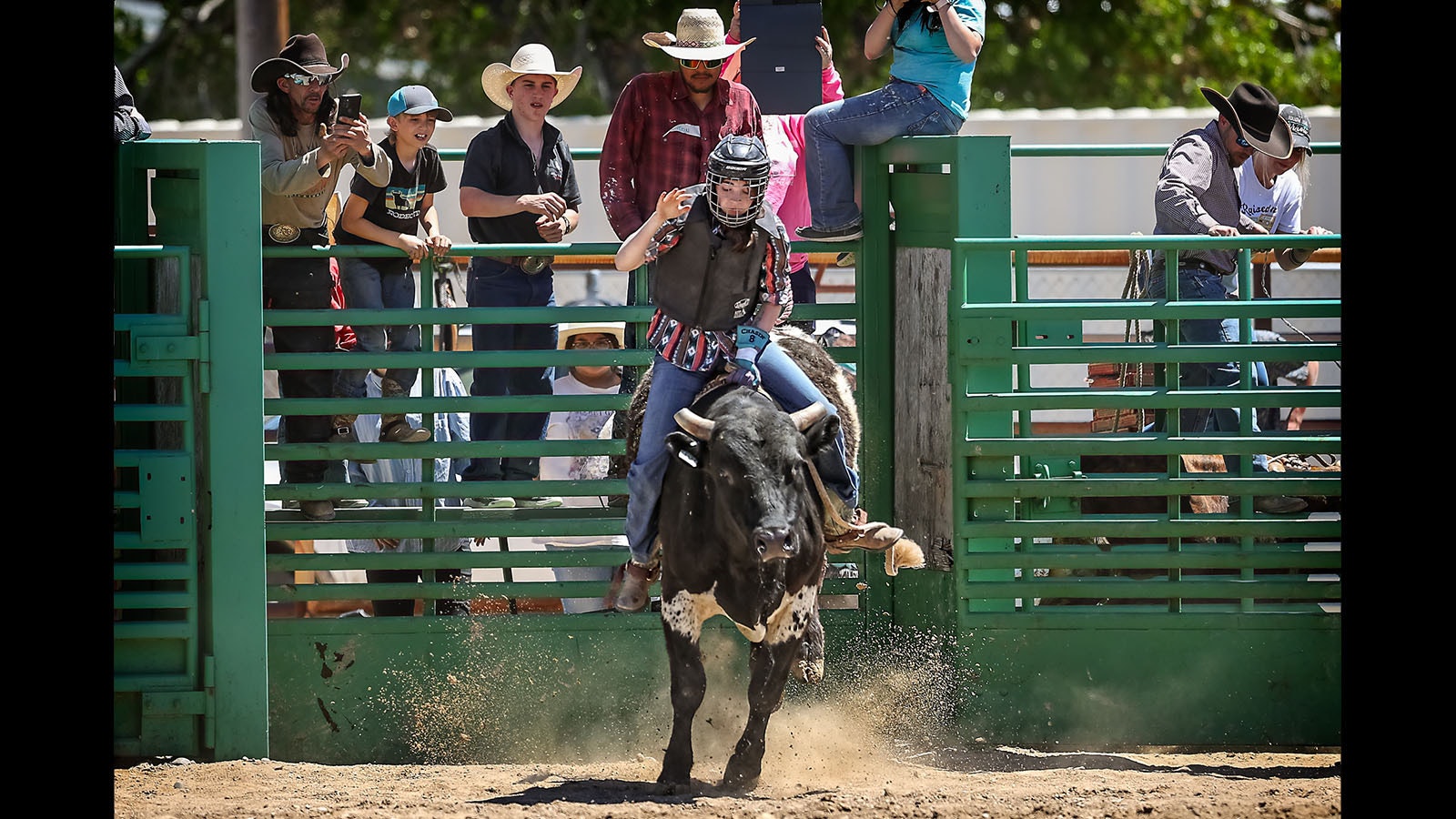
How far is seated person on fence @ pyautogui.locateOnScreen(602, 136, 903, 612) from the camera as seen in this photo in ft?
21.3

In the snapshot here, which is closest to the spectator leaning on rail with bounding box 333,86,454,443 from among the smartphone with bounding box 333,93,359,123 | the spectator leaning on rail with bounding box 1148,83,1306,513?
the smartphone with bounding box 333,93,359,123

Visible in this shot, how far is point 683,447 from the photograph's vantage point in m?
6.42

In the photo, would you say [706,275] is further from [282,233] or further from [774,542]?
[282,233]

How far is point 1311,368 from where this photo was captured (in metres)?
9.27

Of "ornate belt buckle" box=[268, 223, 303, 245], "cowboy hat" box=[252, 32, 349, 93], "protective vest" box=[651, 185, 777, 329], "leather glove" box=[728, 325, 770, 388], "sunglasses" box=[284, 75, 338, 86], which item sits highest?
"cowboy hat" box=[252, 32, 349, 93]

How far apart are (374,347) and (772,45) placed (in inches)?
100

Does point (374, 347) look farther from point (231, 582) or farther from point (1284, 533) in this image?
point (1284, 533)

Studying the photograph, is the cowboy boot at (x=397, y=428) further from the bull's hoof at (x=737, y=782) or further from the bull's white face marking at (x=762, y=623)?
the bull's hoof at (x=737, y=782)

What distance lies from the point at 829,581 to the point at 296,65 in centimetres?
347

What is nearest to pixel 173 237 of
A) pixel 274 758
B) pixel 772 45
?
pixel 274 758

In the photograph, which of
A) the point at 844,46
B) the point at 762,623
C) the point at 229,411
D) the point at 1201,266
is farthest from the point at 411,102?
the point at 844,46

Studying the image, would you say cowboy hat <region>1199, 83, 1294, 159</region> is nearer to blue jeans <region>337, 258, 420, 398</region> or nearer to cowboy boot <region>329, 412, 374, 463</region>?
blue jeans <region>337, 258, 420, 398</region>

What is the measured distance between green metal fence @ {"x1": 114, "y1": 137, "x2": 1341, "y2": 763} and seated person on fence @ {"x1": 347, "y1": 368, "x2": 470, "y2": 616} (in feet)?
0.51

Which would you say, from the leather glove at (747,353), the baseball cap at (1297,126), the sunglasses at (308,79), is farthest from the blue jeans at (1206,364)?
the sunglasses at (308,79)
